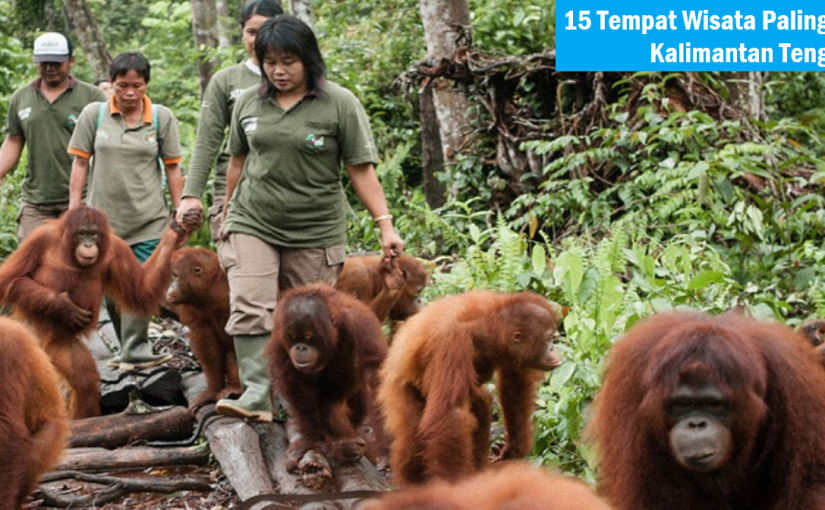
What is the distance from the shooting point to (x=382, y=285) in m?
6.99

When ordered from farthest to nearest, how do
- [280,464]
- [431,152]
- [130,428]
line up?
[431,152] → [130,428] → [280,464]

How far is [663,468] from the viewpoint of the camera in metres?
3.74

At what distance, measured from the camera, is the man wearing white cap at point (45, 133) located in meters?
8.34

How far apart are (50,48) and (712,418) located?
20.8 feet

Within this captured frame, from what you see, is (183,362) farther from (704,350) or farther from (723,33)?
(704,350)

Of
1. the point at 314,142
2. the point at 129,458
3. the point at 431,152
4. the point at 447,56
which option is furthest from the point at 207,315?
the point at 431,152

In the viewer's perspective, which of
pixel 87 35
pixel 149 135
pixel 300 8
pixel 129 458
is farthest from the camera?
pixel 87 35

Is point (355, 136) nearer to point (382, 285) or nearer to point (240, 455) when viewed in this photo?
point (382, 285)

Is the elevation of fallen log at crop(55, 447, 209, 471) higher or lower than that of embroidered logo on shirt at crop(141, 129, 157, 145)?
lower

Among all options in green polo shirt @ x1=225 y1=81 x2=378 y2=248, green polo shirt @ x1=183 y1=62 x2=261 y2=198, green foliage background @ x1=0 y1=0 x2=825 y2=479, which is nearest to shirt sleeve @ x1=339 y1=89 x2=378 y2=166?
green polo shirt @ x1=225 y1=81 x2=378 y2=248

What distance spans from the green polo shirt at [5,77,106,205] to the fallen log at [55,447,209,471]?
110 inches

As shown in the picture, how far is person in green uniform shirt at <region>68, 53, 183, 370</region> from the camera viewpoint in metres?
7.64

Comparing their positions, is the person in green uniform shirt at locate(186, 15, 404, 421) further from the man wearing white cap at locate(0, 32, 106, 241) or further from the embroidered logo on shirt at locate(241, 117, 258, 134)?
the man wearing white cap at locate(0, 32, 106, 241)

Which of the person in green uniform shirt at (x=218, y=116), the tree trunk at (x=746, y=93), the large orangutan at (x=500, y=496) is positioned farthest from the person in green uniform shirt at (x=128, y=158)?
the large orangutan at (x=500, y=496)
